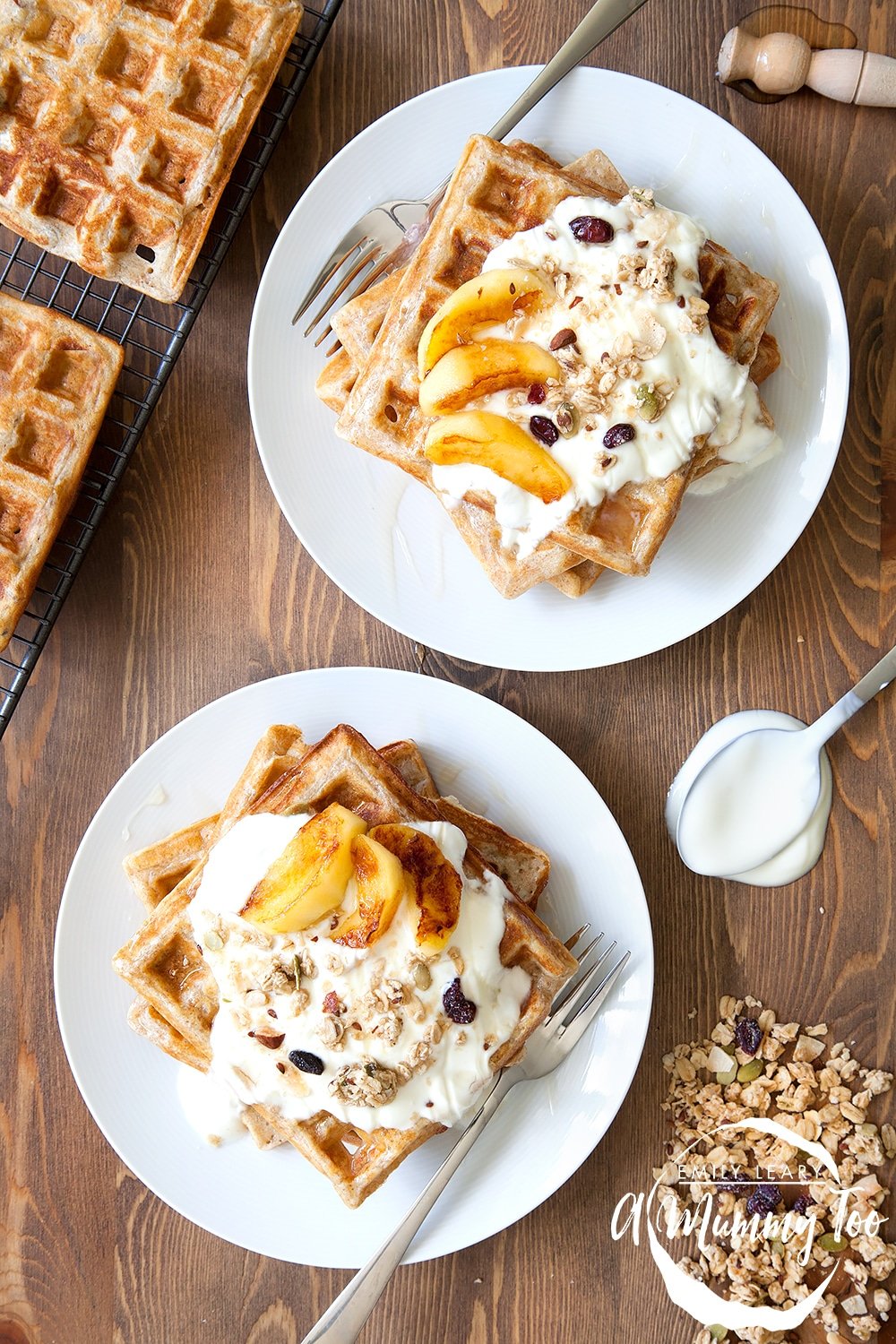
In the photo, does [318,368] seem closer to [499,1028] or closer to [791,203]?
[791,203]

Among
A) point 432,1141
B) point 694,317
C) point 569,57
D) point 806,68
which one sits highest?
point 806,68

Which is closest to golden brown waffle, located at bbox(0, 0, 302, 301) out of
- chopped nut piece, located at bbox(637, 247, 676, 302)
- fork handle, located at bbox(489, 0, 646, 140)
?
fork handle, located at bbox(489, 0, 646, 140)

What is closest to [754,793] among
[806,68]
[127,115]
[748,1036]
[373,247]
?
[748,1036]

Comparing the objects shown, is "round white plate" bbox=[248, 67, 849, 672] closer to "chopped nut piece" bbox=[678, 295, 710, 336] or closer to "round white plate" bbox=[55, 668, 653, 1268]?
"round white plate" bbox=[55, 668, 653, 1268]

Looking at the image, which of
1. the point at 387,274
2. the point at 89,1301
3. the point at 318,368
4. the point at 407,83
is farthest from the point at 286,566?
the point at 89,1301

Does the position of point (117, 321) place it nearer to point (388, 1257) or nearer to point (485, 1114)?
point (485, 1114)

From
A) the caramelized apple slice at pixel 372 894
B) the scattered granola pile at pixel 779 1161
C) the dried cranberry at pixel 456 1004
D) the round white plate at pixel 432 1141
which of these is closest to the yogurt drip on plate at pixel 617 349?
the round white plate at pixel 432 1141
